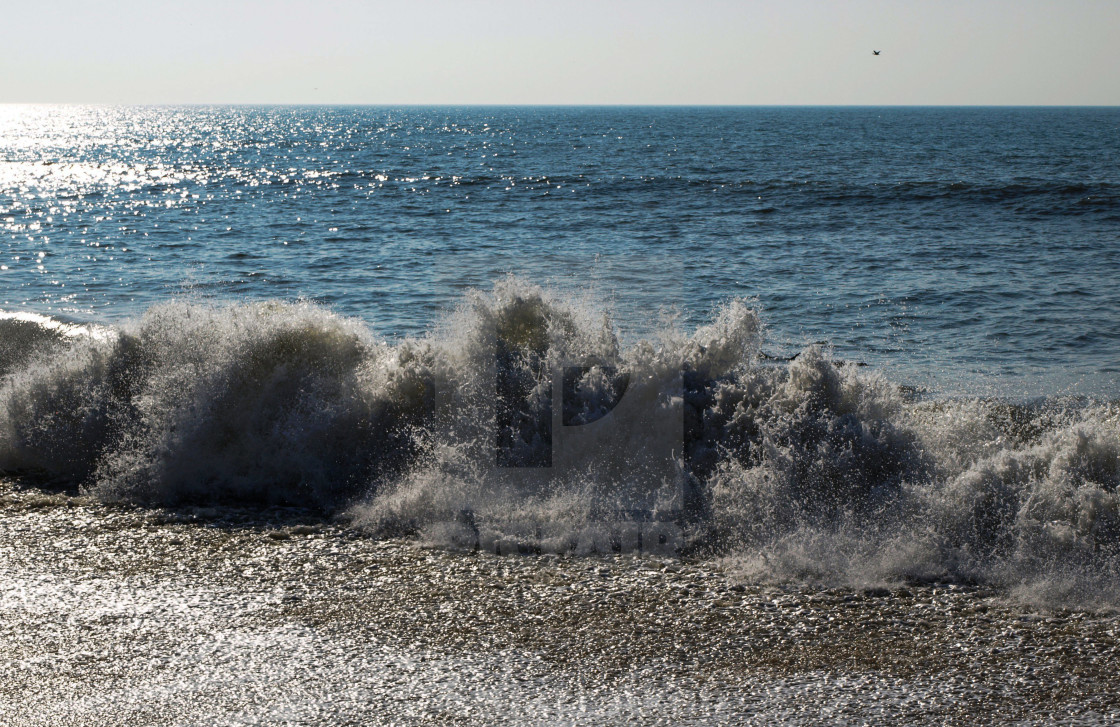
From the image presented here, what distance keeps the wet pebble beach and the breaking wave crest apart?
36cm

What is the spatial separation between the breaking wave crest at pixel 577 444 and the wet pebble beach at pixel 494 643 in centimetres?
36

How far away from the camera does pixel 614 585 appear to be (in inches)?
187

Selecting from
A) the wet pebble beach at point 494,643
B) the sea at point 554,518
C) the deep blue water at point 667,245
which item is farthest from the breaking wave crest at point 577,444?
the deep blue water at point 667,245

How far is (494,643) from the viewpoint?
13.7ft

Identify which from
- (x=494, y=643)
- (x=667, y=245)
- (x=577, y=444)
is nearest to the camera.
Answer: (x=494, y=643)

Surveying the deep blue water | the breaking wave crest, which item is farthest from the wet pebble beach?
the deep blue water

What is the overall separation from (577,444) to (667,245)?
13.7 meters

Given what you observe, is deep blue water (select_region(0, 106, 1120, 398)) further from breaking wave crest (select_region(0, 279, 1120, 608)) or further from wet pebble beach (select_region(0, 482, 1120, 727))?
wet pebble beach (select_region(0, 482, 1120, 727))

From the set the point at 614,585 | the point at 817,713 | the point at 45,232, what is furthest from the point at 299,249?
the point at 817,713

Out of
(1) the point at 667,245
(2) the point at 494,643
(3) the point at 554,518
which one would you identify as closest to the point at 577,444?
(3) the point at 554,518

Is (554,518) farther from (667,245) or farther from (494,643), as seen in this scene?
(667,245)

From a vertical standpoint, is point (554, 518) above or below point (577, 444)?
below

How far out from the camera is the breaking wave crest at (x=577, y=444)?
16.7 feet

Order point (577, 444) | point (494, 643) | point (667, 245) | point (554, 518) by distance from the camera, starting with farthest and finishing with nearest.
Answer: point (667, 245), point (577, 444), point (554, 518), point (494, 643)
